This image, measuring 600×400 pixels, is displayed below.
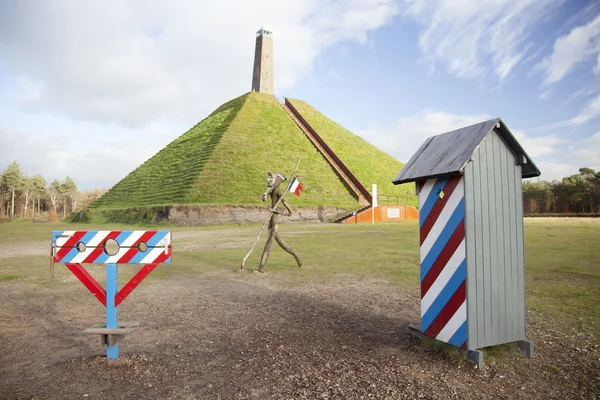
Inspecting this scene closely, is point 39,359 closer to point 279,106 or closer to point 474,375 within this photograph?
point 474,375

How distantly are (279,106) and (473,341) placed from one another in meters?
59.2

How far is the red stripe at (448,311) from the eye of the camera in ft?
12.6

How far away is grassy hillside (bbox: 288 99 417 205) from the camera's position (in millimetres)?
48700

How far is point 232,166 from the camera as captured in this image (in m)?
41.1

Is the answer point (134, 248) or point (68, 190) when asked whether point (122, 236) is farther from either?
point (68, 190)

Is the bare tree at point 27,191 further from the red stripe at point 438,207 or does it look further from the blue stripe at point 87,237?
the red stripe at point 438,207

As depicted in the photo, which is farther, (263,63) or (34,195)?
(34,195)

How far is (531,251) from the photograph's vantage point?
1257 cm

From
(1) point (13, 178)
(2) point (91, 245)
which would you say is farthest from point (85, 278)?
(1) point (13, 178)

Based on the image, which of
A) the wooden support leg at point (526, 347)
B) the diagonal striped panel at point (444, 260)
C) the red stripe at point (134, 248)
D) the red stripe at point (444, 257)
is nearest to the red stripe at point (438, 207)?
the diagonal striped panel at point (444, 260)

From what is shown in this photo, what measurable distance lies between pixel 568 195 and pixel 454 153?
211ft

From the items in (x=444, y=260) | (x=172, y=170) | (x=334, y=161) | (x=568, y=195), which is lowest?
(x=444, y=260)

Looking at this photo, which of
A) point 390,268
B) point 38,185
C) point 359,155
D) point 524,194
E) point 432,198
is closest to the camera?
point 432,198

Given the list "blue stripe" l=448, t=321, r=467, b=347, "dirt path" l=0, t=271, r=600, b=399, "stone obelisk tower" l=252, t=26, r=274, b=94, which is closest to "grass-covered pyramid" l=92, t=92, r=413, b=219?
"stone obelisk tower" l=252, t=26, r=274, b=94
